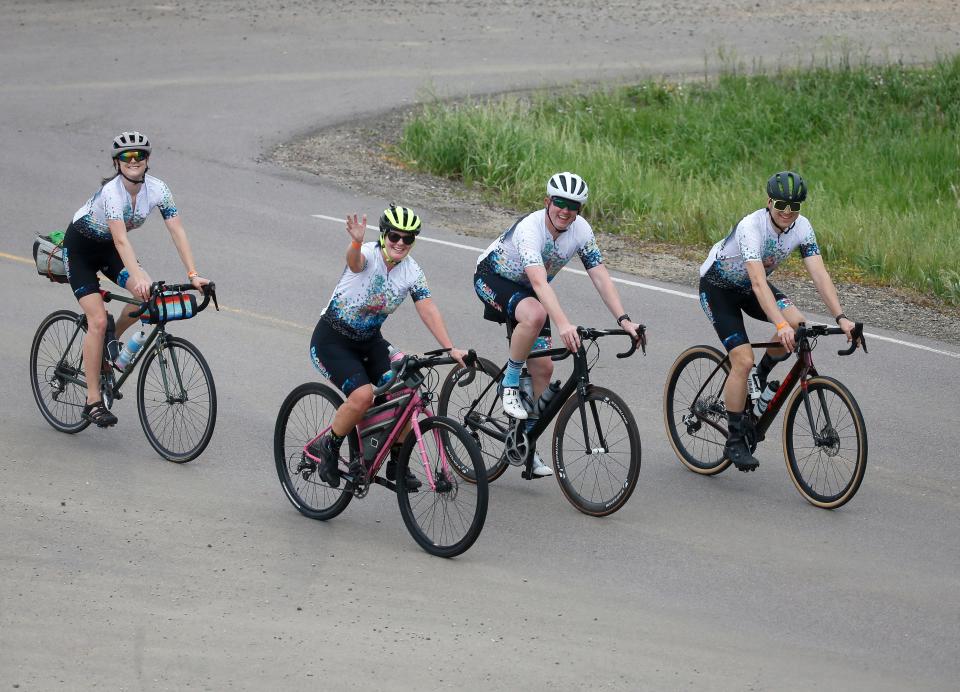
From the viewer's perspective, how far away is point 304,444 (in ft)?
30.6

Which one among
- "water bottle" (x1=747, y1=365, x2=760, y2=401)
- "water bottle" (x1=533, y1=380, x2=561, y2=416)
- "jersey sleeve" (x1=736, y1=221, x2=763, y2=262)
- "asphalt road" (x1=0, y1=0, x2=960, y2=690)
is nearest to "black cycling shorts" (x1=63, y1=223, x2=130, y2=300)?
"asphalt road" (x1=0, y1=0, x2=960, y2=690)

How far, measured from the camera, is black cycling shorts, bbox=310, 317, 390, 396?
8.56 m

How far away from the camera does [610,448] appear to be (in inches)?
353

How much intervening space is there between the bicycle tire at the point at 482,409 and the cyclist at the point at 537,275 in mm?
280

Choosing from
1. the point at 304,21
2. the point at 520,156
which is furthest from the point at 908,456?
the point at 304,21

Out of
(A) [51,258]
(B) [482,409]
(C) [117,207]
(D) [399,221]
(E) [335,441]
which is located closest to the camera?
(D) [399,221]

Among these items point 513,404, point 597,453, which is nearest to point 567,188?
point 513,404

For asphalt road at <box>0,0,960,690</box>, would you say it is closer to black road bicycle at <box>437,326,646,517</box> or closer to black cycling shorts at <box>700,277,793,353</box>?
black road bicycle at <box>437,326,646,517</box>

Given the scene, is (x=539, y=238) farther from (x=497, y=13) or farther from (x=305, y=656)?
(x=497, y=13)

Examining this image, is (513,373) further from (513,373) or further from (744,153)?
(744,153)

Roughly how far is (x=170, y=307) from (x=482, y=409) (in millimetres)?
2255

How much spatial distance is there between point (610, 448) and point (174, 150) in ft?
38.9

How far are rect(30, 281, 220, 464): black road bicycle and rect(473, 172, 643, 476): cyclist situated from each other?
1.93m

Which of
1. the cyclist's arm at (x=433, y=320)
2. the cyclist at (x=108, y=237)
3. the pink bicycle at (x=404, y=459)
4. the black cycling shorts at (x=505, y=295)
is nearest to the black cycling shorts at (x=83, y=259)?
the cyclist at (x=108, y=237)
